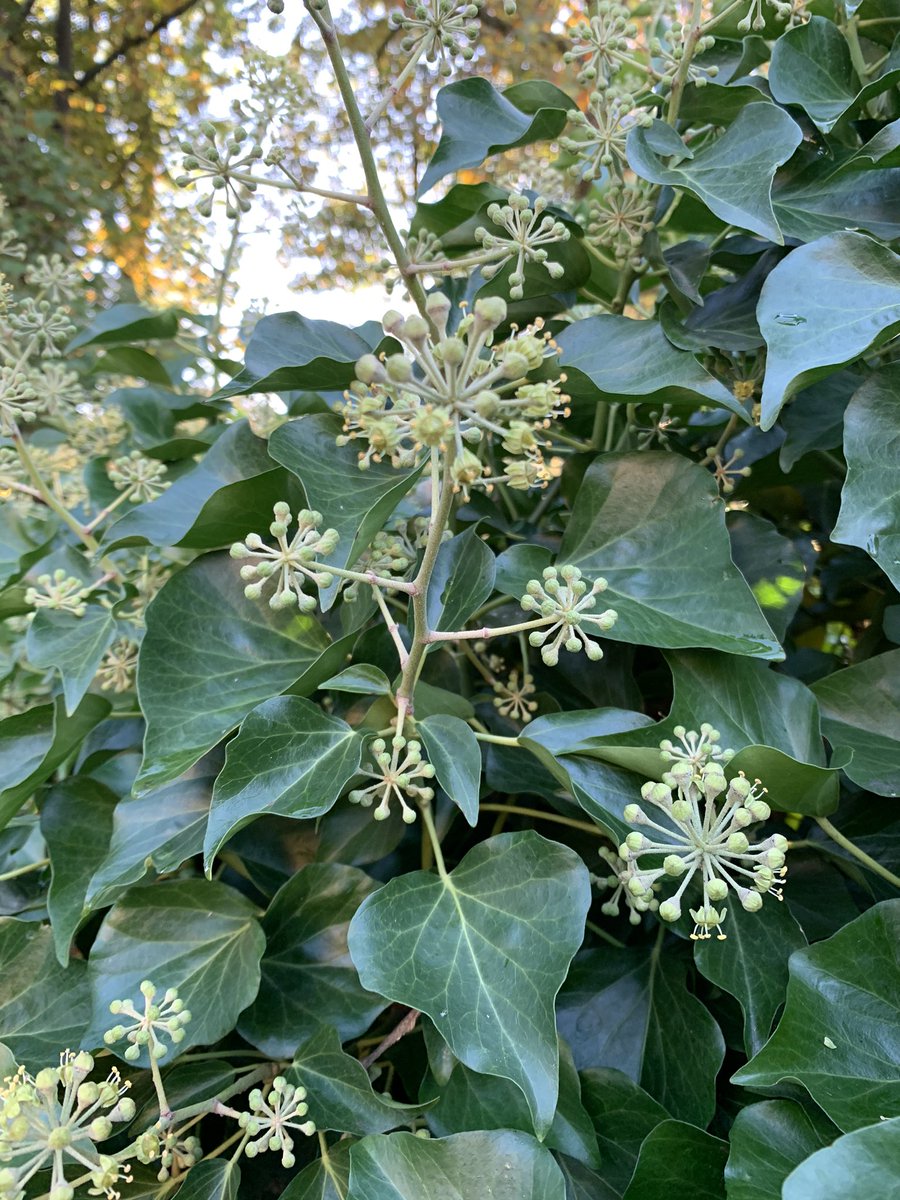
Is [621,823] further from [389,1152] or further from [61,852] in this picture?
[61,852]

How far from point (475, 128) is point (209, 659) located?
1.67ft

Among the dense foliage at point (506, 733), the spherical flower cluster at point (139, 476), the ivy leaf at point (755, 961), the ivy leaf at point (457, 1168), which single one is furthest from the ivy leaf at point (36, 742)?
the ivy leaf at point (755, 961)

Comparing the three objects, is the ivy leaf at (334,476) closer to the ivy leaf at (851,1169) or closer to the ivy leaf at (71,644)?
the ivy leaf at (71,644)

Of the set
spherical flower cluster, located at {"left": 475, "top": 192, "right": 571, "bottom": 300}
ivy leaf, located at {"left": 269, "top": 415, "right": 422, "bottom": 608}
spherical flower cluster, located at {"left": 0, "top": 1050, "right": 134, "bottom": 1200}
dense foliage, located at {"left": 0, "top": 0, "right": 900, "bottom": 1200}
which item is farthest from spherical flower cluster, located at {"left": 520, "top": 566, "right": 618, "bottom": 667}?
→ spherical flower cluster, located at {"left": 0, "top": 1050, "right": 134, "bottom": 1200}

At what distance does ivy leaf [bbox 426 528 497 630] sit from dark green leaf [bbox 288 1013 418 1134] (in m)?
0.28

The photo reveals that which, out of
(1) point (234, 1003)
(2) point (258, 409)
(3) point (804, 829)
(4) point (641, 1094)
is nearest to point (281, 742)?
(1) point (234, 1003)

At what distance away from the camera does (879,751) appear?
563 millimetres

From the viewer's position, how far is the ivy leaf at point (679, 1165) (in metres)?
0.47

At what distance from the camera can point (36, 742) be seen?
69 centimetres

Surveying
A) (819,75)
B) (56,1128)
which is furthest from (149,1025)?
(819,75)

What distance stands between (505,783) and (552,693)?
128 millimetres

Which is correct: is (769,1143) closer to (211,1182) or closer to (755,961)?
(755,961)

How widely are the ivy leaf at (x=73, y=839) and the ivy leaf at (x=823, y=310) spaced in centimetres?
55

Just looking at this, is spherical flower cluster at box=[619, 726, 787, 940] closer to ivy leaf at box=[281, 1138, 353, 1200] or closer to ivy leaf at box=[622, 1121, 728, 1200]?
ivy leaf at box=[622, 1121, 728, 1200]
